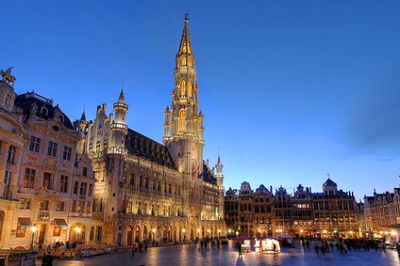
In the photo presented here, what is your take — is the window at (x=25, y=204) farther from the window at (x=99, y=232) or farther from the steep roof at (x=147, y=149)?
the steep roof at (x=147, y=149)

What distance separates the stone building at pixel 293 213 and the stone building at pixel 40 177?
71.0 m

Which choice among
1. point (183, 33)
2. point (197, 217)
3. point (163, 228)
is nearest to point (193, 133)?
point (197, 217)

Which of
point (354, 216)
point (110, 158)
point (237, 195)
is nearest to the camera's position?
point (110, 158)

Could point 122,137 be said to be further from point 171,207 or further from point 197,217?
point 197,217

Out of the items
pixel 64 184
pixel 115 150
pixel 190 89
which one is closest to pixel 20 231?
pixel 64 184

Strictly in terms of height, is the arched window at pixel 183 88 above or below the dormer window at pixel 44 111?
above

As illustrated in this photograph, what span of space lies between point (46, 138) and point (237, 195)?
273ft

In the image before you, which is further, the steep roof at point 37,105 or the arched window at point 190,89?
the arched window at point 190,89

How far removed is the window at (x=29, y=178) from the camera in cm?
3553

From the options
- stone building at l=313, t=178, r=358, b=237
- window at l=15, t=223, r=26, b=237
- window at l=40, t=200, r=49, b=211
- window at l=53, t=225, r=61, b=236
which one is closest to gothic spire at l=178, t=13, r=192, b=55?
stone building at l=313, t=178, r=358, b=237

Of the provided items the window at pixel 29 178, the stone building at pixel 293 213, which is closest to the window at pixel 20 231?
the window at pixel 29 178

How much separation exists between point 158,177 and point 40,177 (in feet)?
109

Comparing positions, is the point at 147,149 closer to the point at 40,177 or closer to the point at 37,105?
the point at 37,105

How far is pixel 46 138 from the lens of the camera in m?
38.3
